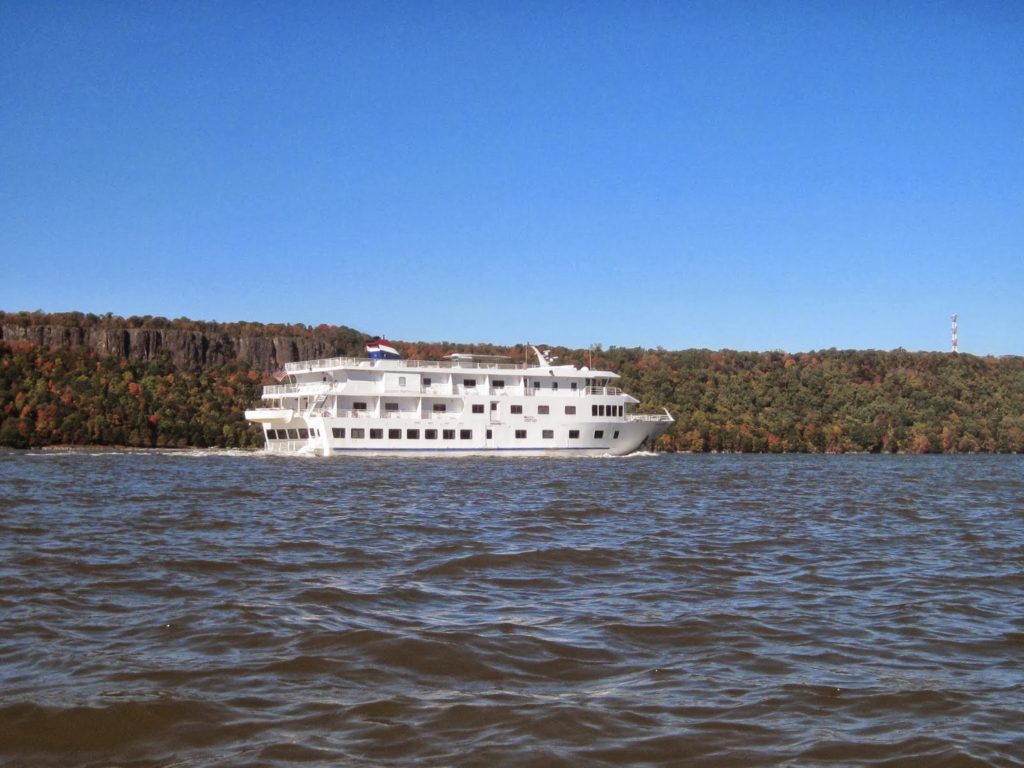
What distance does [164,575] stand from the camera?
1180cm

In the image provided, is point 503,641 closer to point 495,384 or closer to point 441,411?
point 441,411

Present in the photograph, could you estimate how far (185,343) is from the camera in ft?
338

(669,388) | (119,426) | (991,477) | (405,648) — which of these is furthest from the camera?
(669,388)

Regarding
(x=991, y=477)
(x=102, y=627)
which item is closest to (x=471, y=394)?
(x=991, y=477)

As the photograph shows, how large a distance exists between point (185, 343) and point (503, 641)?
101 meters

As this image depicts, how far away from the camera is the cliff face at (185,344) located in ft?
318

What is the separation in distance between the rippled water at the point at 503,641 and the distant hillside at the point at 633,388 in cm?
6013

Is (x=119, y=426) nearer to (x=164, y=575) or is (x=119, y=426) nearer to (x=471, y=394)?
(x=471, y=394)

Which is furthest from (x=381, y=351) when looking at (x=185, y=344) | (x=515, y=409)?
(x=185, y=344)

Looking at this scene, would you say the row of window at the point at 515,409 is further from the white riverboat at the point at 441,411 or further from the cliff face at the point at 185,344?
the cliff face at the point at 185,344

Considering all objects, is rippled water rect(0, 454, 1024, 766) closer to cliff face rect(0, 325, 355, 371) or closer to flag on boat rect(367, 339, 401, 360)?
flag on boat rect(367, 339, 401, 360)

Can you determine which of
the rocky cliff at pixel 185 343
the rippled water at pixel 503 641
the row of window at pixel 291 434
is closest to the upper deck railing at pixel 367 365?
the row of window at pixel 291 434

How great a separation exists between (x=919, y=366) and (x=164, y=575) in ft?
355

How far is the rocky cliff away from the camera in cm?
9688
